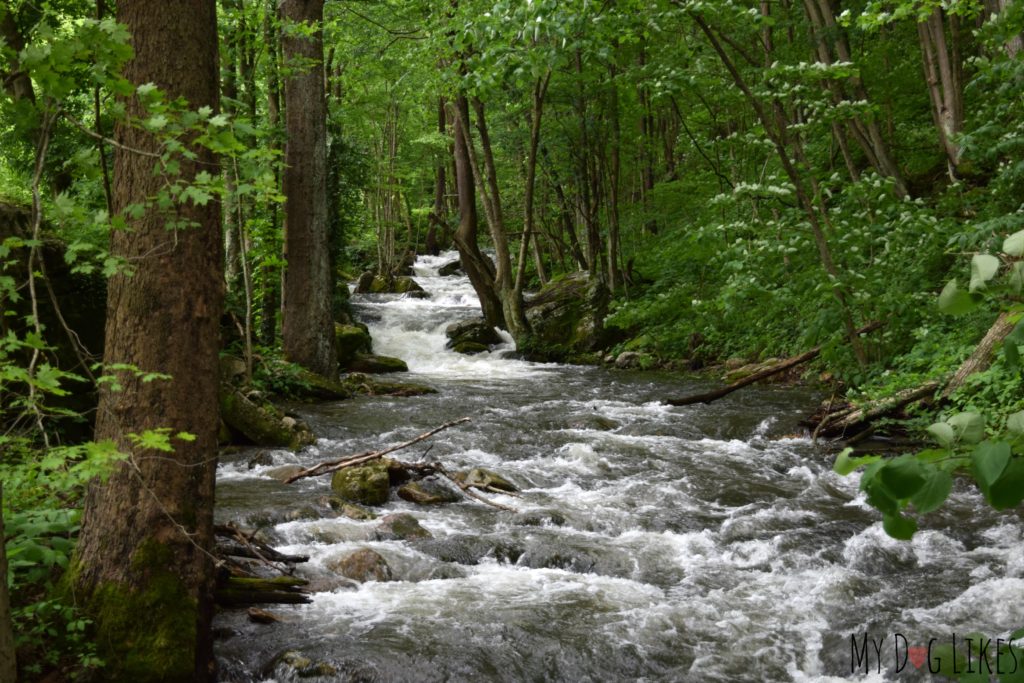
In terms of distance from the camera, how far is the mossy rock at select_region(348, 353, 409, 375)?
1628 cm

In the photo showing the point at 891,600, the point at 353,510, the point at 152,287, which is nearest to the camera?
the point at 152,287

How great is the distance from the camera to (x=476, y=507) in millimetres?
6883

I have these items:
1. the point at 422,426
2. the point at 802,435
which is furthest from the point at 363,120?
the point at 802,435

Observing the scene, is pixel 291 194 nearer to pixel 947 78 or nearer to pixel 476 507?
pixel 476 507

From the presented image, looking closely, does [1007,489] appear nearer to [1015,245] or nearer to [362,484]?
[1015,245]

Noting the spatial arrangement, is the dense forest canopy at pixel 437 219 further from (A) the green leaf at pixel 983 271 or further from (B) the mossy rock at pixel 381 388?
(B) the mossy rock at pixel 381 388

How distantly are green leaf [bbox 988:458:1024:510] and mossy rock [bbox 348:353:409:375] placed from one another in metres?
15.3

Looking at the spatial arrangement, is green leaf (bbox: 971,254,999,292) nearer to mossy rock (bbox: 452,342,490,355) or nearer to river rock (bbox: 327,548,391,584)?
river rock (bbox: 327,548,391,584)

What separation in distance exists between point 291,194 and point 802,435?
8.43 m

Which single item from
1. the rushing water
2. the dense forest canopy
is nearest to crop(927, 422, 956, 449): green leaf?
the dense forest canopy

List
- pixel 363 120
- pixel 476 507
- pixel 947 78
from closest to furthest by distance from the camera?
pixel 476 507
pixel 947 78
pixel 363 120

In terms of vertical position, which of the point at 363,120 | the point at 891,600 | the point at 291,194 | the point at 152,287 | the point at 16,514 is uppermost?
the point at 363,120

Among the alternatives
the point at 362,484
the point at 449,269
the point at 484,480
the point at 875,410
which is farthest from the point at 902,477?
the point at 449,269

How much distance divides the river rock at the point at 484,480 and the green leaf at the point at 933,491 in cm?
626
